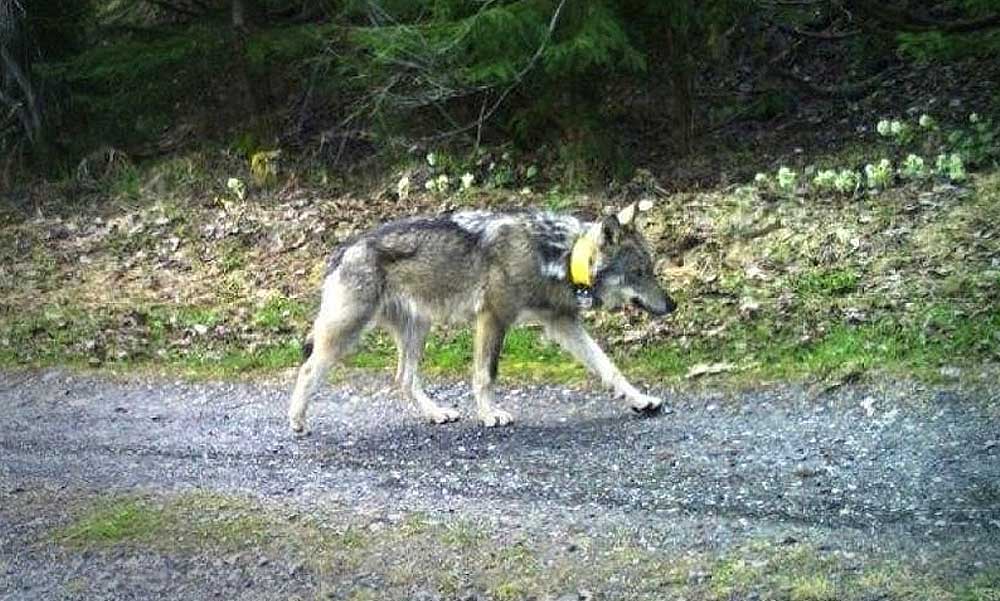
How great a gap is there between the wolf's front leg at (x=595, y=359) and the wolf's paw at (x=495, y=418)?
735 millimetres

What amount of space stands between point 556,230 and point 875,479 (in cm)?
338

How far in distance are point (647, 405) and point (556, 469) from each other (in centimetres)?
133

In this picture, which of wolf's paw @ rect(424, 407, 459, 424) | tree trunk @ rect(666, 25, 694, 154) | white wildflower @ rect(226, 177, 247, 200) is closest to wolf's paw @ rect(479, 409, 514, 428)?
wolf's paw @ rect(424, 407, 459, 424)

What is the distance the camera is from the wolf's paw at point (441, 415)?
9812mm

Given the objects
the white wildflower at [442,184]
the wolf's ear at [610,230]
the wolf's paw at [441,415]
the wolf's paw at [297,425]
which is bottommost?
the wolf's paw at [441,415]

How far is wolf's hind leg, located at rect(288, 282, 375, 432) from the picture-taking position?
9578 mm

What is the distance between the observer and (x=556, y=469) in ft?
27.0

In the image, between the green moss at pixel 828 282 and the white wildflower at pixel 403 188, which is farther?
the white wildflower at pixel 403 188

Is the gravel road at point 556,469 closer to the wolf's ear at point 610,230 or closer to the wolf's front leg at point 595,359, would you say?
the wolf's front leg at point 595,359

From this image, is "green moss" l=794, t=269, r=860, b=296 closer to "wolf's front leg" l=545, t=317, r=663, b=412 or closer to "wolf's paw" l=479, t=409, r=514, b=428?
"wolf's front leg" l=545, t=317, r=663, b=412

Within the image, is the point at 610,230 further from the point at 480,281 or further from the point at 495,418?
the point at 495,418

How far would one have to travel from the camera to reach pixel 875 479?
737 centimetres

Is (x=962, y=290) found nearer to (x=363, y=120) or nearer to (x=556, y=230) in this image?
(x=556, y=230)

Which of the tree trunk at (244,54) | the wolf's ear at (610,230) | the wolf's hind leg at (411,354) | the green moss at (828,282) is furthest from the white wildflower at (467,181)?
the wolf's ear at (610,230)
